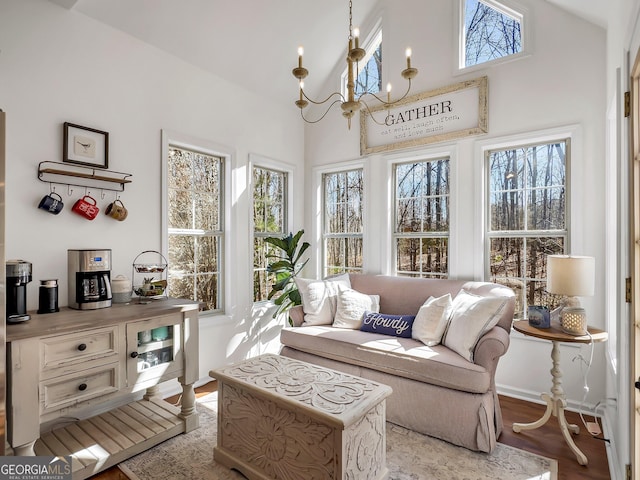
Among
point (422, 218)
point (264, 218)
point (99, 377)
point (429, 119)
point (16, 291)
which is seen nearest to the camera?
point (16, 291)

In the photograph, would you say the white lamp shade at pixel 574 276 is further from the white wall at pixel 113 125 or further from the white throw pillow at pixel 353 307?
the white wall at pixel 113 125

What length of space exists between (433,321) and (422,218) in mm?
1312

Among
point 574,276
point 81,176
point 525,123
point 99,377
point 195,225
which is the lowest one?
point 99,377

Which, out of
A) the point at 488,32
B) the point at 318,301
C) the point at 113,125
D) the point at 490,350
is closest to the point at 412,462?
the point at 490,350

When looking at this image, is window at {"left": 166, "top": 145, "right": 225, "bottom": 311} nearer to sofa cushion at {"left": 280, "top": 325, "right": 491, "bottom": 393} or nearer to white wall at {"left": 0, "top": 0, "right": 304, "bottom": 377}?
white wall at {"left": 0, "top": 0, "right": 304, "bottom": 377}

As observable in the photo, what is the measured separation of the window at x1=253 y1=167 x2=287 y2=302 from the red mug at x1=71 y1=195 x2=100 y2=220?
167cm

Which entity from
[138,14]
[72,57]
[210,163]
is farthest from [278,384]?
[138,14]

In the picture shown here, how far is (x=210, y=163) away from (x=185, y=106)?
0.58 metres

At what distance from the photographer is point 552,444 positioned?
7.91 ft

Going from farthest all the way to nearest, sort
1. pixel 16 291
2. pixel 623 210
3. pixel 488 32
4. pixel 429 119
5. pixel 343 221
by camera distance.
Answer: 1. pixel 343 221
2. pixel 429 119
3. pixel 488 32
4. pixel 16 291
5. pixel 623 210

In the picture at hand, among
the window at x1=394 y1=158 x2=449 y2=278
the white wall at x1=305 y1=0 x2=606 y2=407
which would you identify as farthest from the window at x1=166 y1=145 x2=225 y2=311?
the window at x1=394 y1=158 x2=449 y2=278

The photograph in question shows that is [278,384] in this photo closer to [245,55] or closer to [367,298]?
[367,298]

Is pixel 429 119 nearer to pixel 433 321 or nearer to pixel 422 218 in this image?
pixel 422 218

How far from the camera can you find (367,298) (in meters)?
3.50
